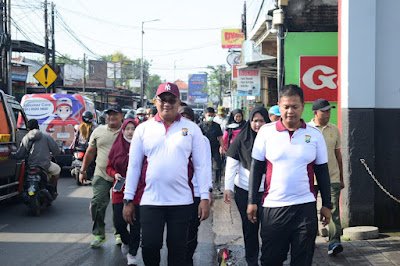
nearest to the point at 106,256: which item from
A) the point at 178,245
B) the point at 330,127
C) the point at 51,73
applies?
the point at 178,245

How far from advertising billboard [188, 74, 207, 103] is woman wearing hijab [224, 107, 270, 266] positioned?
7106cm

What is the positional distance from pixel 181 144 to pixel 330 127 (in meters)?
2.82

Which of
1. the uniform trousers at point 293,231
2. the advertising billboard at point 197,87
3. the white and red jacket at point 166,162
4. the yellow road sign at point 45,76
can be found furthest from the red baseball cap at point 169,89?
the advertising billboard at point 197,87

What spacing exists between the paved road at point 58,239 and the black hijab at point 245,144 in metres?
1.48

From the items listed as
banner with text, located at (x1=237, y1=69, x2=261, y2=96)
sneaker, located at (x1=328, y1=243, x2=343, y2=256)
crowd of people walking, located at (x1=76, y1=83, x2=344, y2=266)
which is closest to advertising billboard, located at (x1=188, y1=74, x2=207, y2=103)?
banner with text, located at (x1=237, y1=69, x2=261, y2=96)

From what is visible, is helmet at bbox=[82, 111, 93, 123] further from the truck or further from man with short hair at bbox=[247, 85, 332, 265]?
man with short hair at bbox=[247, 85, 332, 265]

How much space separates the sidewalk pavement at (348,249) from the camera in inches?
248

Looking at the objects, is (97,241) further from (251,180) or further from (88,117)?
(88,117)

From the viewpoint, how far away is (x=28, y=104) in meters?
15.6

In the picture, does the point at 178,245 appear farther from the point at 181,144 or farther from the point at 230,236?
the point at 230,236

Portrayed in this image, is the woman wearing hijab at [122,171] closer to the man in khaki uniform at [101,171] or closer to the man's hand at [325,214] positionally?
the man in khaki uniform at [101,171]

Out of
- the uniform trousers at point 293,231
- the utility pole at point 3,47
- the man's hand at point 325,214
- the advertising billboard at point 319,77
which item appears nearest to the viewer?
the uniform trousers at point 293,231

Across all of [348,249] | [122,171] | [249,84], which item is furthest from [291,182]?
[249,84]

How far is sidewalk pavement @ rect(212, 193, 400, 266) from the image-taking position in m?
6.29
